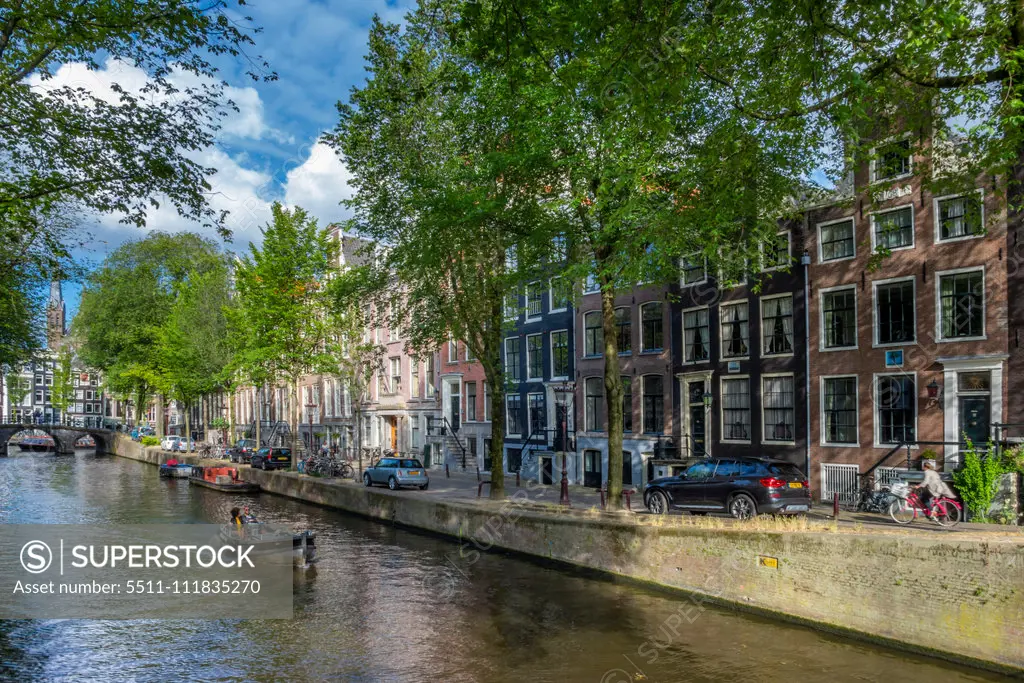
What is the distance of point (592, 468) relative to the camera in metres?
34.4

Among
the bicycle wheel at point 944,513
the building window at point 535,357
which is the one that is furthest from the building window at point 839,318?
the building window at point 535,357

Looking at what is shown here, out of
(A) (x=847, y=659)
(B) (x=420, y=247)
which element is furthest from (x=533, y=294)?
(A) (x=847, y=659)

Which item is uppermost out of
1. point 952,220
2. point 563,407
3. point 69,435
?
point 952,220

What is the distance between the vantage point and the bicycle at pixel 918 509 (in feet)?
59.7

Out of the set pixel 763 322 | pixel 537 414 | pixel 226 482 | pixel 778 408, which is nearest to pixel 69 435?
pixel 226 482

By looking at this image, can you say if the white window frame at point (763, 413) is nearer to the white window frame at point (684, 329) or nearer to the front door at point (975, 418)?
the white window frame at point (684, 329)

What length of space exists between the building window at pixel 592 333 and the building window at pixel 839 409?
36.8 feet

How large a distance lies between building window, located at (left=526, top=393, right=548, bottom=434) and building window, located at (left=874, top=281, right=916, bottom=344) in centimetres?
1720

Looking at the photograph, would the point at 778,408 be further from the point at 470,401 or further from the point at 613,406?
the point at 470,401

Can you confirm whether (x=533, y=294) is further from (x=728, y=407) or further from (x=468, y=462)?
(x=468, y=462)

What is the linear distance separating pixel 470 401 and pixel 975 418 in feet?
89.2

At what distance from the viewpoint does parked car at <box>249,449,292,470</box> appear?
46.7m

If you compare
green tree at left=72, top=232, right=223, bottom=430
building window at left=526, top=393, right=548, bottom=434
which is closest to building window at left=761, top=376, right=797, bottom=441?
building window at left=526, top=393, right=548, bottom=434

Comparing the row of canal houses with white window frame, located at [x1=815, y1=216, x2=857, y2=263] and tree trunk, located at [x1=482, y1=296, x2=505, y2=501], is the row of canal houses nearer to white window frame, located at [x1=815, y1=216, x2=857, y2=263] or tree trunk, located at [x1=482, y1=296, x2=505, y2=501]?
white window frame, located at [x1=815, y1=216, x2=857, y2=263]
